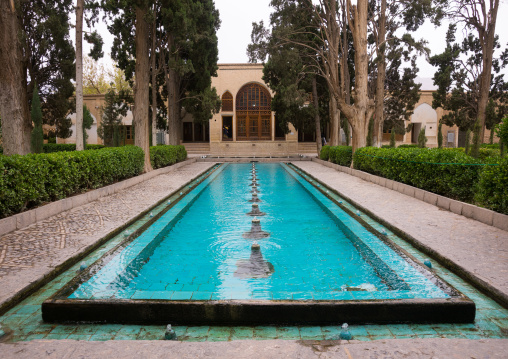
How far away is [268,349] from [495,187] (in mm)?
4813

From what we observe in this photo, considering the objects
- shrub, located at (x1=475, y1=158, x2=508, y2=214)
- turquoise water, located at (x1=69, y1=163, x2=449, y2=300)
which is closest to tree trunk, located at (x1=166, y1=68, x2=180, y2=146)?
turquoise water, located at (x1=69, y1=163, x2=449, y2=300)

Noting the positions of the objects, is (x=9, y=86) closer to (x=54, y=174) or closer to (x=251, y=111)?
(x=54, y=174)

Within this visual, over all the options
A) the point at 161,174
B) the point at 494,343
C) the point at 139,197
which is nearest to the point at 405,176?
the point at 139,197

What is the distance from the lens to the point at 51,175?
7.02 m

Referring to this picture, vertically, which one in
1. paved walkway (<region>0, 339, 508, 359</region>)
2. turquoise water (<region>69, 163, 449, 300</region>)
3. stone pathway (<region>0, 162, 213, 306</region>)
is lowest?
turquoise water (<region>69, 163, 449, 300</region>)

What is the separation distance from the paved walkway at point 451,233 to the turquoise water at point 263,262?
0.49 metres

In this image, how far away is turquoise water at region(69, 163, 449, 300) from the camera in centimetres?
360

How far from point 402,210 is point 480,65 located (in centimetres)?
1978

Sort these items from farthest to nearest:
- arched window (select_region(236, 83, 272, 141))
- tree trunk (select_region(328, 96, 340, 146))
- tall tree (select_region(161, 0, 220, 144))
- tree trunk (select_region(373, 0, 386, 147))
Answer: arched window (select_region(236, 83, 272, 141)) < tree trunk (select_region(328, 96, 340, 146)) < tree trunk (select_region(373, 0, 386, 147)) < tall tree (select_region(161, 0, 220, 144))

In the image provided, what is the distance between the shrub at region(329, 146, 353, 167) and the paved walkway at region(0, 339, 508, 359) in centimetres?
1323

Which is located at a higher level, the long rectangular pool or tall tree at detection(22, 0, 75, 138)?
tall tree at detection(22, 0, 75, 138)

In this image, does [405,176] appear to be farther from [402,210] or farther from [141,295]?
[141,295]

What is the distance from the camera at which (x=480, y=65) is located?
2252 centimetres

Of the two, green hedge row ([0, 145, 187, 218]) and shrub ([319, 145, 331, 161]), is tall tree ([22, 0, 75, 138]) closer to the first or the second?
green hedge row ([0, 145, 187, 218])
